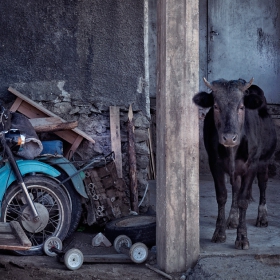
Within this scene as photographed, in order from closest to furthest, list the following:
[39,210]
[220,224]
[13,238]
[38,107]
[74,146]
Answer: [13,238] → [220,224] → [39,210] → [38,107] → [74,146]

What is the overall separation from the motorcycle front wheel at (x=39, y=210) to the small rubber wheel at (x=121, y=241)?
2.35 ft

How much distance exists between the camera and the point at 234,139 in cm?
670

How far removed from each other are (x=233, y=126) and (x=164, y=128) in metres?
0.76

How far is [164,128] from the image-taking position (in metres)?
6.50

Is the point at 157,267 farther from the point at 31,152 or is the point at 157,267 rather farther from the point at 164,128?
the point at 31,152

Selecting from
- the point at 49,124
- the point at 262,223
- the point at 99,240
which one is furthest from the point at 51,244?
the point at 262,223

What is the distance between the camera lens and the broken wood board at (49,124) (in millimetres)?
8133

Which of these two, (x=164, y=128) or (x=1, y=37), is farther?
(x=1, y=37)

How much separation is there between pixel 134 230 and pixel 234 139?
60.8 inches

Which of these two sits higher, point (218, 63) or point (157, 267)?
point (218, 63)

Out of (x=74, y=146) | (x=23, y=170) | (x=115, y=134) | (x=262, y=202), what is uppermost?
(x=115, y=134)

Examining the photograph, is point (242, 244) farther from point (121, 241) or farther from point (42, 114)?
point (42, 114)

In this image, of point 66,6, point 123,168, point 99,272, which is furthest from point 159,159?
point 66,6

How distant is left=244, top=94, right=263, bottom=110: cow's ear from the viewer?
23.2 feet
